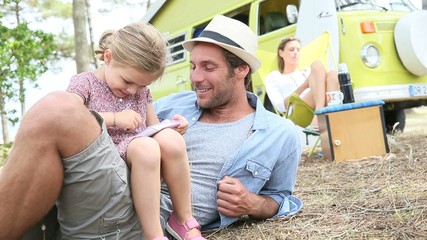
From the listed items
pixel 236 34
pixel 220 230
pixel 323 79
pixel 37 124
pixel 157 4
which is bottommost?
pixel 220 230

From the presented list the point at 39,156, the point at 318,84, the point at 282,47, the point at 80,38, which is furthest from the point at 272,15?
the point at 39,156

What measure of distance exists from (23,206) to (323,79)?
136 inches

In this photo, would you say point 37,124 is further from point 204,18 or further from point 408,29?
point 204,18

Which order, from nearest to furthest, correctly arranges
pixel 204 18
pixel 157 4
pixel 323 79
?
pixel 323 79 → pixel 204 18 → pixel 157 4

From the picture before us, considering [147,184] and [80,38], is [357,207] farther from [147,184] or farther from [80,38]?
[80,38]

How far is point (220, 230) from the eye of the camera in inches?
90.4

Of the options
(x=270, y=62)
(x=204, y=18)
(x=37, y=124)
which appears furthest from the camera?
(x=204, y=18)

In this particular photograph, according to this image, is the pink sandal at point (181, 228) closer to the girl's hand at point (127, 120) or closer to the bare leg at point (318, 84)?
the girl's hand at point (127, 120)

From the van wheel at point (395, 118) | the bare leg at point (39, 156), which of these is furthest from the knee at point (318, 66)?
the bare leg at point (39, 156)

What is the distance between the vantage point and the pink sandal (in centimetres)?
190

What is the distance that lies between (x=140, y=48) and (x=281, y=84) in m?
3.41

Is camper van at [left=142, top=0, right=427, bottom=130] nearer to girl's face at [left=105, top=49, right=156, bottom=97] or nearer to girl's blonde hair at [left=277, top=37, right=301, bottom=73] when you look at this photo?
girl's blonde hair at [left=277, top=37, right=301, bottom=73]

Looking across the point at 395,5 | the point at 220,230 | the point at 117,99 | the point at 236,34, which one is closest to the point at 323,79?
the point at 395,5

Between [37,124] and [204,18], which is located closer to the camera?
[37,124]
